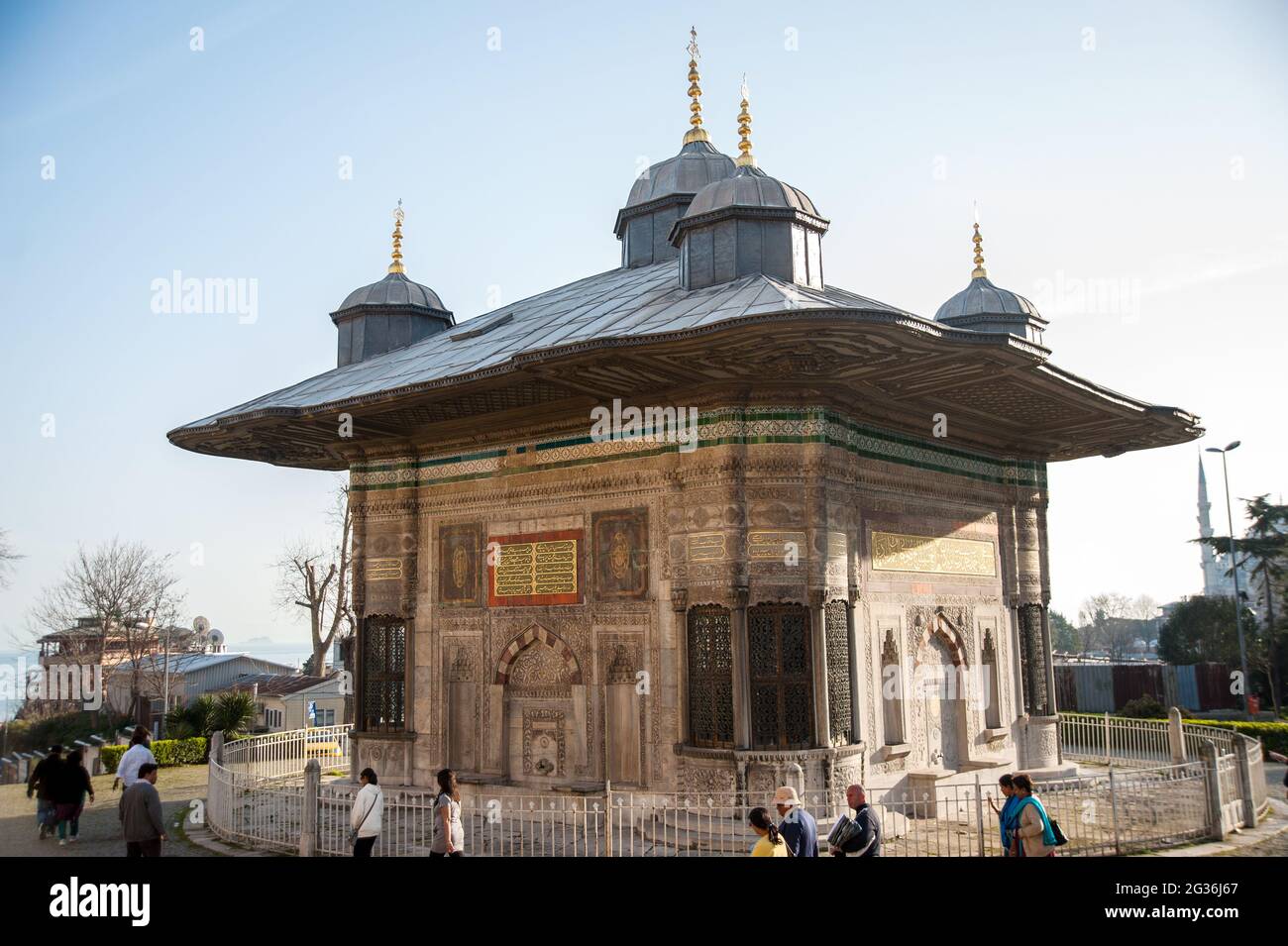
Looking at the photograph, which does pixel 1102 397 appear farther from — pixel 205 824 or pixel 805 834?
pixel 205 824

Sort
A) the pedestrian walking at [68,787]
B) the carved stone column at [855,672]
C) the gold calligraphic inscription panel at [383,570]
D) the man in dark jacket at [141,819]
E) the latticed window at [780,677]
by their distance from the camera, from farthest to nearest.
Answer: the gold calligraphic inscription panel at [383,570], the pedestrian walking at [68,787], the carved stone column at [855,672], the latticed window at [780,677], the man in dark jacket at [141,819]

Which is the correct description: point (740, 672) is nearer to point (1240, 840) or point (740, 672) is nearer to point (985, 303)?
point (1240, 840)

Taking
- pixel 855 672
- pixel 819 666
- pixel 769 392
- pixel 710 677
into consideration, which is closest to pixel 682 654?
pixel 710 677

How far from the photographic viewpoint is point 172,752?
58.7ft

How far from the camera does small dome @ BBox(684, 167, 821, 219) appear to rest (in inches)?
431

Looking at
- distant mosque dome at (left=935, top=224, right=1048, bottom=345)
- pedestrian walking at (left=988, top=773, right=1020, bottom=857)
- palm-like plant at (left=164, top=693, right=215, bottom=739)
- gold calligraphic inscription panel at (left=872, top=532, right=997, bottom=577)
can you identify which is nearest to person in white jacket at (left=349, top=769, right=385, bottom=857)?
pedestrian walking at (left=988, top=773, right=1020, bottom=857)

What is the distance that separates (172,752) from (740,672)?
12.9m

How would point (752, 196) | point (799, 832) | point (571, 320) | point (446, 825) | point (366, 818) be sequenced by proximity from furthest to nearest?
1. point (571, 320)
2. point (752, 196)
3. point (366, 818)
4. point (446, 825)
5. point (799, 832)

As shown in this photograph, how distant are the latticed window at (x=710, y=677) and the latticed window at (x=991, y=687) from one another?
443cm

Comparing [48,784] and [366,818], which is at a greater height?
[366,818]

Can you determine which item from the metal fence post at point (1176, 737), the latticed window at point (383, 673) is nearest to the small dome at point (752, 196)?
the latticed window at point (383, 673)

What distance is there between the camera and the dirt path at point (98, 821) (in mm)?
10156

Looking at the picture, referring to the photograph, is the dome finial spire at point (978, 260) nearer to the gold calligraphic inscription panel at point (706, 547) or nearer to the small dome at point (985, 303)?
the small dome at point (985, 303)
